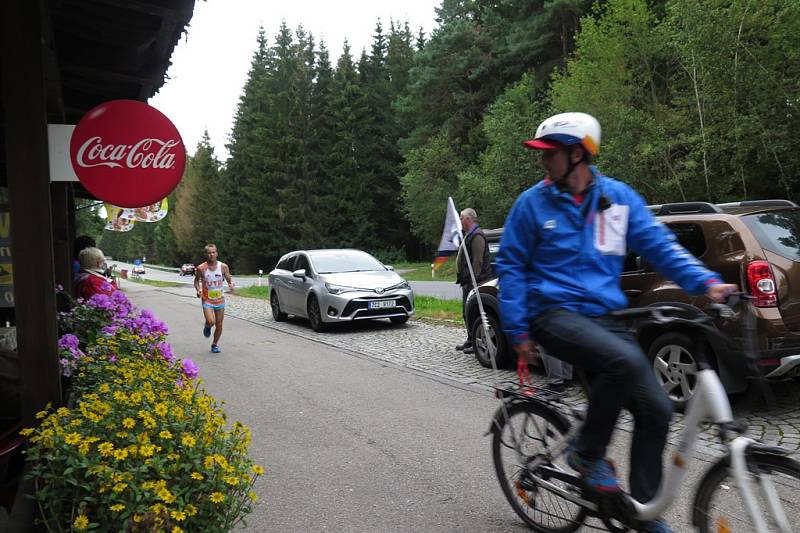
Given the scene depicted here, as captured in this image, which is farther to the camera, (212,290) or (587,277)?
(212,290)

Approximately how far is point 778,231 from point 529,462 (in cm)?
332

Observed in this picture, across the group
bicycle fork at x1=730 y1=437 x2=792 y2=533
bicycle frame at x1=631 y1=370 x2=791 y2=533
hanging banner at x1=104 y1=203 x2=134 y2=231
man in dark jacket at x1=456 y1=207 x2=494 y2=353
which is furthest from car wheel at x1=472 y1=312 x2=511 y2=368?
hanging banner at x1=104 y1=203 x2=134 y2=231

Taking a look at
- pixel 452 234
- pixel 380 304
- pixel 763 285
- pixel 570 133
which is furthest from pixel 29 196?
pixel 380 304

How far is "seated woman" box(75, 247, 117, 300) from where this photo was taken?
7.30m

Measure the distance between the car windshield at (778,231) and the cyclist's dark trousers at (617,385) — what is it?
10.0 feet

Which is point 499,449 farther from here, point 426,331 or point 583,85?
point 583,85

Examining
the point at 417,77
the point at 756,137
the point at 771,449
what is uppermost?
the point at 417,77

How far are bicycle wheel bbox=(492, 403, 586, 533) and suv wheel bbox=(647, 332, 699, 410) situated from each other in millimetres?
2359

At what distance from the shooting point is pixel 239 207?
63438mm

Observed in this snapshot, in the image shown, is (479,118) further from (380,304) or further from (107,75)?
(107,75)

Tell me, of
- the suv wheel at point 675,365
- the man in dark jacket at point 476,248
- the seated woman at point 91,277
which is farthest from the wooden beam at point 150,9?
the man in dark jacket at point 476,248

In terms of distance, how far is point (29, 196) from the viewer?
3.45m

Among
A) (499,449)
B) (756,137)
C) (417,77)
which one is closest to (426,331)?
(499,449)

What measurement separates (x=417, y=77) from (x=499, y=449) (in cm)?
4604
